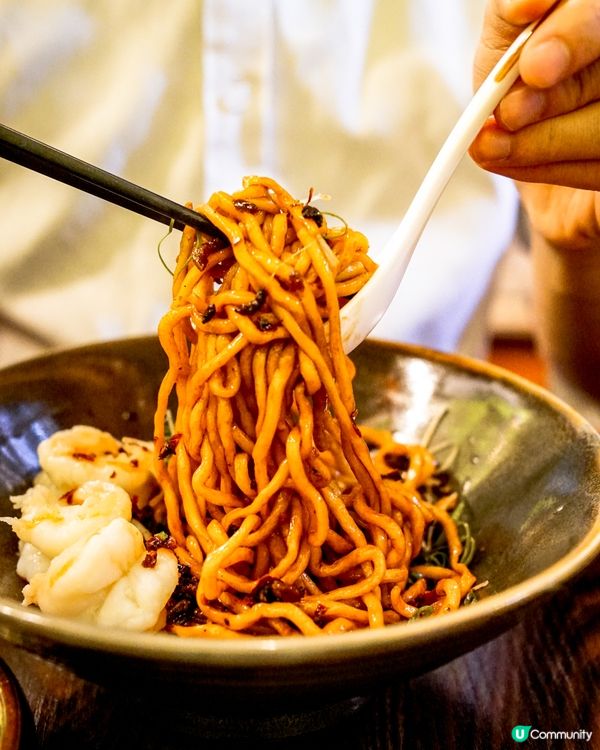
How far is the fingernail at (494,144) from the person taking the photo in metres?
1.40

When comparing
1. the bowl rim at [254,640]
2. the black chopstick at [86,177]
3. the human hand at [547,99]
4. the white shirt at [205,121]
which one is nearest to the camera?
the bowl rim at [254,640]

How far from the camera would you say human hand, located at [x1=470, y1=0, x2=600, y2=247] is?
1.20 meters

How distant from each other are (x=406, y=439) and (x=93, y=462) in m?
0.77

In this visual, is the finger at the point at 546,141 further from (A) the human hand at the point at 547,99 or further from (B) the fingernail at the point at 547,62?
(B) the fingernail at the point at 547,62

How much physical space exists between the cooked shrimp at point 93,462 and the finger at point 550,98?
101 centimetres

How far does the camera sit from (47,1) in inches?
89.1

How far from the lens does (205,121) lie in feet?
7.76

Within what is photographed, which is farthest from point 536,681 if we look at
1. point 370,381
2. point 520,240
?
point 520,240

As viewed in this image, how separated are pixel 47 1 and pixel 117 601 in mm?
1966

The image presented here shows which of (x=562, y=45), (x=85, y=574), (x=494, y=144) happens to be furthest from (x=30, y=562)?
(x=562, y=45)

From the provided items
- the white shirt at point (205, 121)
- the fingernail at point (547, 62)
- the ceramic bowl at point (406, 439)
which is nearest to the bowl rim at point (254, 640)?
the ceramic bowl at point (406, 439)

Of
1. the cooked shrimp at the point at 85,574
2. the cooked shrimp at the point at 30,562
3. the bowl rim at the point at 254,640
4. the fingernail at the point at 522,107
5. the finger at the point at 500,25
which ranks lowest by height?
the cooked shrimp at the point at 30,562

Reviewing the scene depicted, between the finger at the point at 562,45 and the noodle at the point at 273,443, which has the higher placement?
the finger at the point at 562,45

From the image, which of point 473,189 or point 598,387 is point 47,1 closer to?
point 473,189
